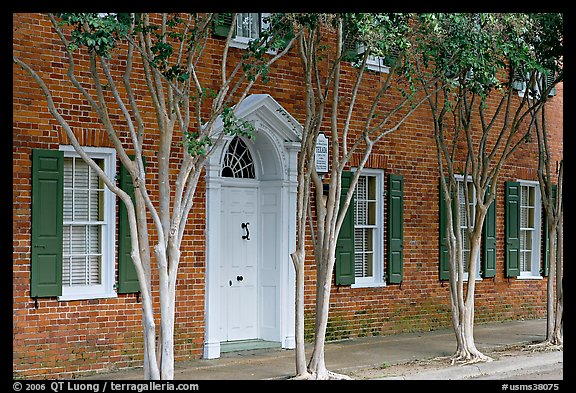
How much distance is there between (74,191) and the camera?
38.8 ft

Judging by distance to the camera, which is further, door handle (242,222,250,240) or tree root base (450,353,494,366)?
door handle (242,222,250,240)

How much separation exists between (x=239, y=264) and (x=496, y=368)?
391 centimetres

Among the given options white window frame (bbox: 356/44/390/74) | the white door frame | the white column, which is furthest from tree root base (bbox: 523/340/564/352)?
white window frame (bbox: 356/44/390/74)

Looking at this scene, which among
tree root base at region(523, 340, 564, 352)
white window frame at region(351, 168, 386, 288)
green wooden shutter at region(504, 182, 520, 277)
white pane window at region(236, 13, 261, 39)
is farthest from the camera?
green wooden shutter at region(504, 182, 520, 277)

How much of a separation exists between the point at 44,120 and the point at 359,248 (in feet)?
20.3

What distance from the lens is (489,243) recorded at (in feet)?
59.1

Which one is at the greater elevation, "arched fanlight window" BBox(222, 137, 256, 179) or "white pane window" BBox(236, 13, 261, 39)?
"white pane window" BBox(236, 13, 261, 39)

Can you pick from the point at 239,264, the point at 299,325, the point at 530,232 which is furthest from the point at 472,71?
the point at 530,232

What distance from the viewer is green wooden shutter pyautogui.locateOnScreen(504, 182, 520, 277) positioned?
18.4 m

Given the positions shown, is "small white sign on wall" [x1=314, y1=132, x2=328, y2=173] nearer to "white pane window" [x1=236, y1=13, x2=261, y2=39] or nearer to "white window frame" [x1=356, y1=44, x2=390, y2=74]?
"white window frame" [x1=356, y1=44, x2=390, y2=74]

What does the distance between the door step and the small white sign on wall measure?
2.69 metres

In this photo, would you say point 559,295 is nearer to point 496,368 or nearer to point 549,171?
point 549,171

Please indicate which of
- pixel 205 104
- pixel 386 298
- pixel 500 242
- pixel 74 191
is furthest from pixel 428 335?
pixel 74 191

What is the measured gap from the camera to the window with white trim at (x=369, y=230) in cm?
1577
